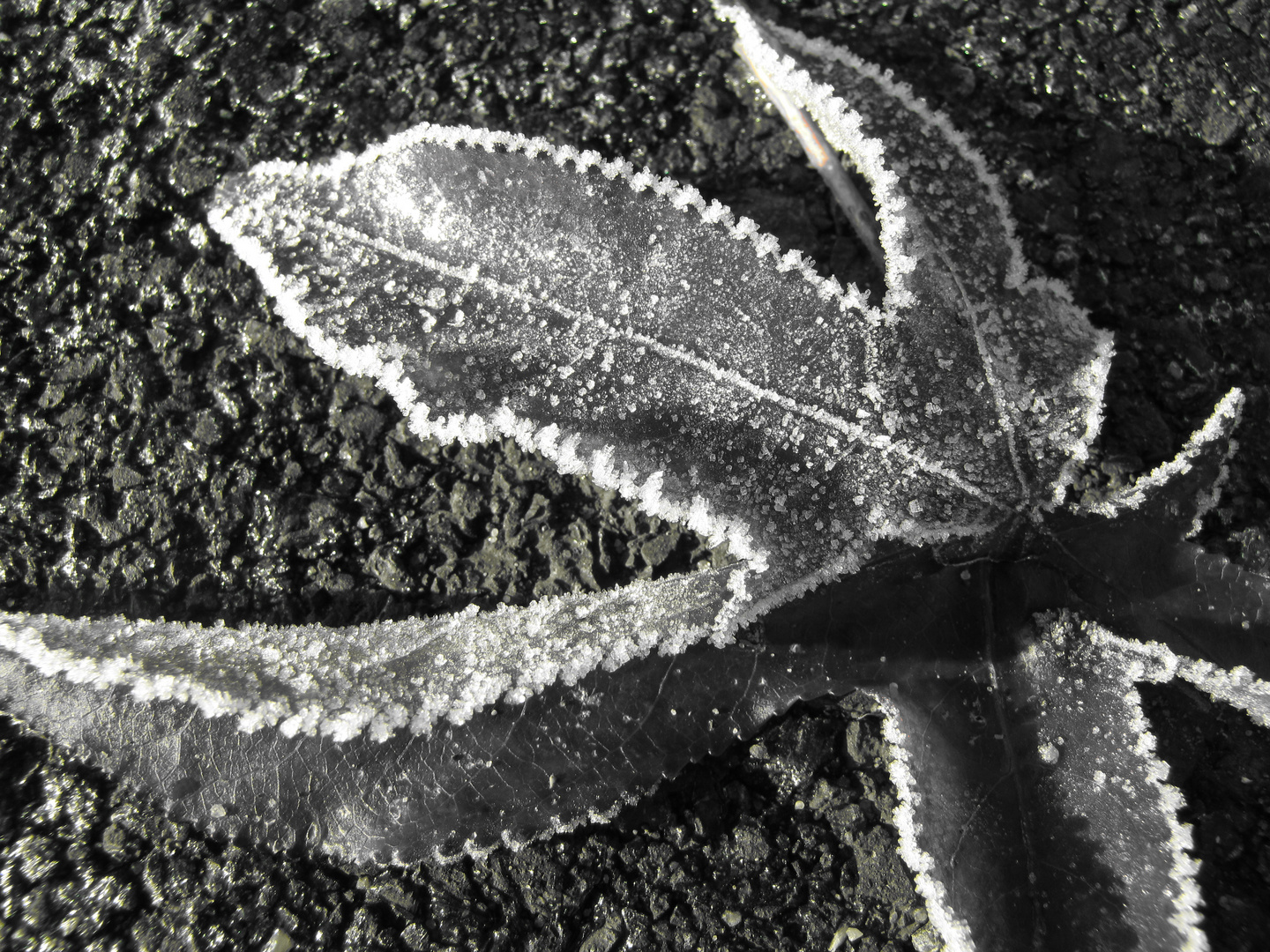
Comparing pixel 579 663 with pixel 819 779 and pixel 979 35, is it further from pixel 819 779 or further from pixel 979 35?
pixel 979 35

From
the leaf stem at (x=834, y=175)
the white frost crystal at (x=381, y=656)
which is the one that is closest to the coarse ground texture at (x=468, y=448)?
the leaf stem at (x=834, y=175)

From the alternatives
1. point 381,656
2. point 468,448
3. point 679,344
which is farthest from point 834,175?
point 381,656

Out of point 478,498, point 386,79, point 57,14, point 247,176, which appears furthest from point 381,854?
point 57,14

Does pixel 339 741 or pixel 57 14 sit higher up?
pixel 57 14

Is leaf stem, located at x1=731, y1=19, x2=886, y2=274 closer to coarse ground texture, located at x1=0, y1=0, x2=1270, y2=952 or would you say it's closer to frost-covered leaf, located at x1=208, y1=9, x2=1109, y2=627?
coarse ground texture, located at x1=0, y1=0, x2=1270, y2=952

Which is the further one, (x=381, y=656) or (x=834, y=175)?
(x=834, y=175)

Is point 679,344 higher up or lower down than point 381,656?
higher up

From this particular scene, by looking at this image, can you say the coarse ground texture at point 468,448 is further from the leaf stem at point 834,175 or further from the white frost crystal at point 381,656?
the white frost crystal at point 381,656

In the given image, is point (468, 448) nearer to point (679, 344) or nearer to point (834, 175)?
point (679, 344)

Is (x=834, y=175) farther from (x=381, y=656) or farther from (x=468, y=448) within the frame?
(x=381, y=656)
